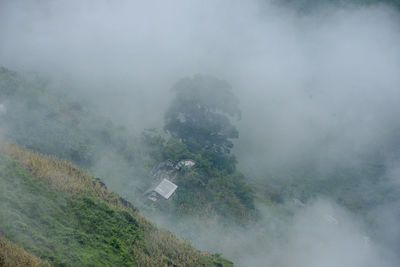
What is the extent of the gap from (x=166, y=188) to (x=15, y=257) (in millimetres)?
5830

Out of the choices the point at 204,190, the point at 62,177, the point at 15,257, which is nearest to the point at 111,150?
the point at 204,190

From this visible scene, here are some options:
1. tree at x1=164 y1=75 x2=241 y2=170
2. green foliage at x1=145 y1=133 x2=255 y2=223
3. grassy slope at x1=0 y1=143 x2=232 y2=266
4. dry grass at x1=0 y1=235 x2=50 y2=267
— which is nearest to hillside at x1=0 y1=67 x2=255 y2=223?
green foliage at x1=145 y1=133 x2=255 y2=223

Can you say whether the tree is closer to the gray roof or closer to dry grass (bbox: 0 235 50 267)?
the gray roof

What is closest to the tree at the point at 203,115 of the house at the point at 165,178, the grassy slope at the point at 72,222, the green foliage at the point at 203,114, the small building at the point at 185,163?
the green foliage at the point at 203,114

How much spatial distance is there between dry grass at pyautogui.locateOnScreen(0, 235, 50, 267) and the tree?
863 cm

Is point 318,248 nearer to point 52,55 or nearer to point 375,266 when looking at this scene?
point 375,266

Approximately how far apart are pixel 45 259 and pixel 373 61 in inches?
888

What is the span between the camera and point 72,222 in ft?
18.4

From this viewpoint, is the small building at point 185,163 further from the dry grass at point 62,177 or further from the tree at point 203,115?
the dry grass at point 62,177

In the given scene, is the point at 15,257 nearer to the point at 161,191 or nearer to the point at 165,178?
the point at 161,191

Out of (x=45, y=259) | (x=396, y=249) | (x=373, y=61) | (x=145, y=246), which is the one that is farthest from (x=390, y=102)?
(x=45, y=259)

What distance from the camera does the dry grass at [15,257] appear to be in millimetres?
3705

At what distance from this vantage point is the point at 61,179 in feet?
21.3

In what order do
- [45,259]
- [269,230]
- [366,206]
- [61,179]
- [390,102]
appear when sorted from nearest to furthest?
[45,259] < [61,179] < [269,230] < [366,206] < [390,102]
